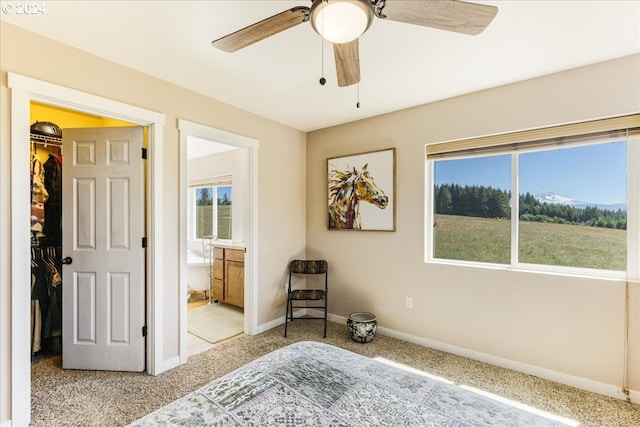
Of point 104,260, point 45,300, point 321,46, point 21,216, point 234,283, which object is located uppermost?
point 321,46

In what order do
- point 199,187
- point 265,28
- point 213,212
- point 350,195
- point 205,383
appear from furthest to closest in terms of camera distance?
1. point 199,187
2. point 213,212
3. point 350,195
4. point 205,383
5. point 265,28

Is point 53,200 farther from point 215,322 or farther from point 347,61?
point 347,61

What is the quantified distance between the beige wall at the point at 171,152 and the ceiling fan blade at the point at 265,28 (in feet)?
4.25

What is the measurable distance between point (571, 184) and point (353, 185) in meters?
2.01

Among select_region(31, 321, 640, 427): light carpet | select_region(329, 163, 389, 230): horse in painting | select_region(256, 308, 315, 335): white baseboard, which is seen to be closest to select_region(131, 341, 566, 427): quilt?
select_region(31, 321, 640, 427): light carpet

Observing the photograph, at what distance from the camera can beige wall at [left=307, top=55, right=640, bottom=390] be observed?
7.23 feet

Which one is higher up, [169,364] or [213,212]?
[213,212]

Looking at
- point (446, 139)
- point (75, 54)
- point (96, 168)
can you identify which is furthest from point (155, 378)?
point (446, 139)

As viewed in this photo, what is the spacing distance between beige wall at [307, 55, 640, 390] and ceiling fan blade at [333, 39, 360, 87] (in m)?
1.58

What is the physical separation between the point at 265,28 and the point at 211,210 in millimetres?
4390

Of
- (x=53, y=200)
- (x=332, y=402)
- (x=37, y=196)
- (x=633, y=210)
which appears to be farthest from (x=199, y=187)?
(x=633, y=210)

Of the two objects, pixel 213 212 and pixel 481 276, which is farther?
pixel 213 212

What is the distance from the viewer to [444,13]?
124 cm

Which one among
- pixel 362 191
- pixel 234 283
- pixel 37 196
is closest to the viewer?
pixel 37 196
